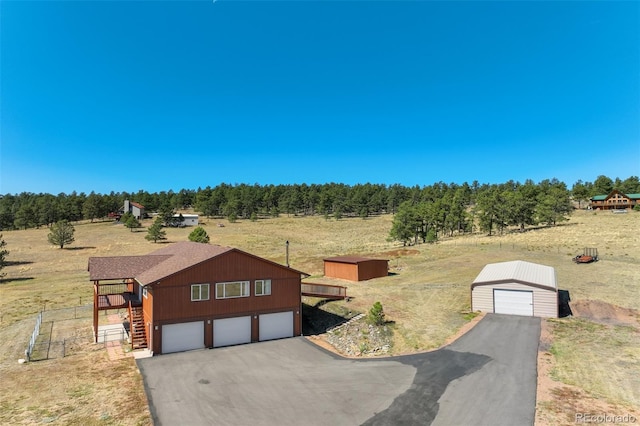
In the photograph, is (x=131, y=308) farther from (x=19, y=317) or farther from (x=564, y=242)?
(x=564, y=242)

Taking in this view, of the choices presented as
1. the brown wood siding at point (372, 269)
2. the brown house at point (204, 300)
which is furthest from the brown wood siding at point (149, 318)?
the brown wood siding at point (372, 269)

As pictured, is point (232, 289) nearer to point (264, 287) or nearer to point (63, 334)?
point (264, 287)

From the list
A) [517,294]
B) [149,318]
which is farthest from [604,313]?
[149,318]

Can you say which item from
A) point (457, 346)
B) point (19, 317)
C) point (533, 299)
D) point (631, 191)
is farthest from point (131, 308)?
point (631, 191)

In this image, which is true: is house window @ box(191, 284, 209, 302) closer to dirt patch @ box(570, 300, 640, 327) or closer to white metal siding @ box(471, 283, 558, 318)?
white metal siding @ box(471, 283, 558, 318)

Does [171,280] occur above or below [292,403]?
above

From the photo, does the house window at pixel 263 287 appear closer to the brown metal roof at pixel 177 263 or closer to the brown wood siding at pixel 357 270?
the brown metal roof at pixel 177 263
